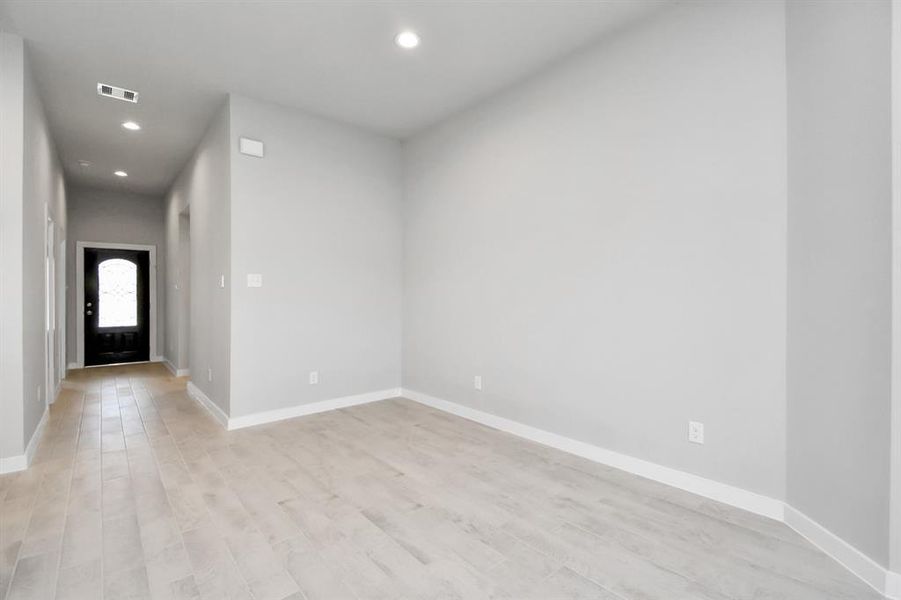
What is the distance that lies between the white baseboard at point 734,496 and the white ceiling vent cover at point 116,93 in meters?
4.12

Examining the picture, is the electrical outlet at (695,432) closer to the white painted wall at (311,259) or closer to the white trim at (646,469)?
the white trim at (646,469)

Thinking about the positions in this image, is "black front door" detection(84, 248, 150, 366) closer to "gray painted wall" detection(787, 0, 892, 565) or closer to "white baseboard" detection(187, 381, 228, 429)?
"white baseboard" detection(187, 381, 228, 429)

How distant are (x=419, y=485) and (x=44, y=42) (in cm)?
389

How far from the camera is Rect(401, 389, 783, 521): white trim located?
7.30 ft

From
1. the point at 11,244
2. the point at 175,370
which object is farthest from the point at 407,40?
the point at 175,370

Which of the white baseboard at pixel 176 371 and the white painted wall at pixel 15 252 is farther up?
the white painted wall at pixel 15 252

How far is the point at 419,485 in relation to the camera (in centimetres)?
259

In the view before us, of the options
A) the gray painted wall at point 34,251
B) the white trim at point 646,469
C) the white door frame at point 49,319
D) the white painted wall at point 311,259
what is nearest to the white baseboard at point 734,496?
the white trim at point 646,469

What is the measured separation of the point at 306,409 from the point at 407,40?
3243 millimetres

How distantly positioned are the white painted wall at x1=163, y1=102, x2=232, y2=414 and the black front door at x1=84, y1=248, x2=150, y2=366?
2695 millimetres

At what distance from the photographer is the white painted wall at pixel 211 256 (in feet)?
12.6

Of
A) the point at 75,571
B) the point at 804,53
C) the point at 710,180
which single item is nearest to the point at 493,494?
the point at 75,571

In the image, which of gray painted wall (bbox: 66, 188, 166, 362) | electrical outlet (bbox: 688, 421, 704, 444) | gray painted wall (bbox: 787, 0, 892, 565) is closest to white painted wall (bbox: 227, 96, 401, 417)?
electrical outlet (bbox: 688, 421, 704, 444)

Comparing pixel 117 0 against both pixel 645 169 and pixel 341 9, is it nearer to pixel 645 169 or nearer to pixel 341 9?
pixel 341 9
